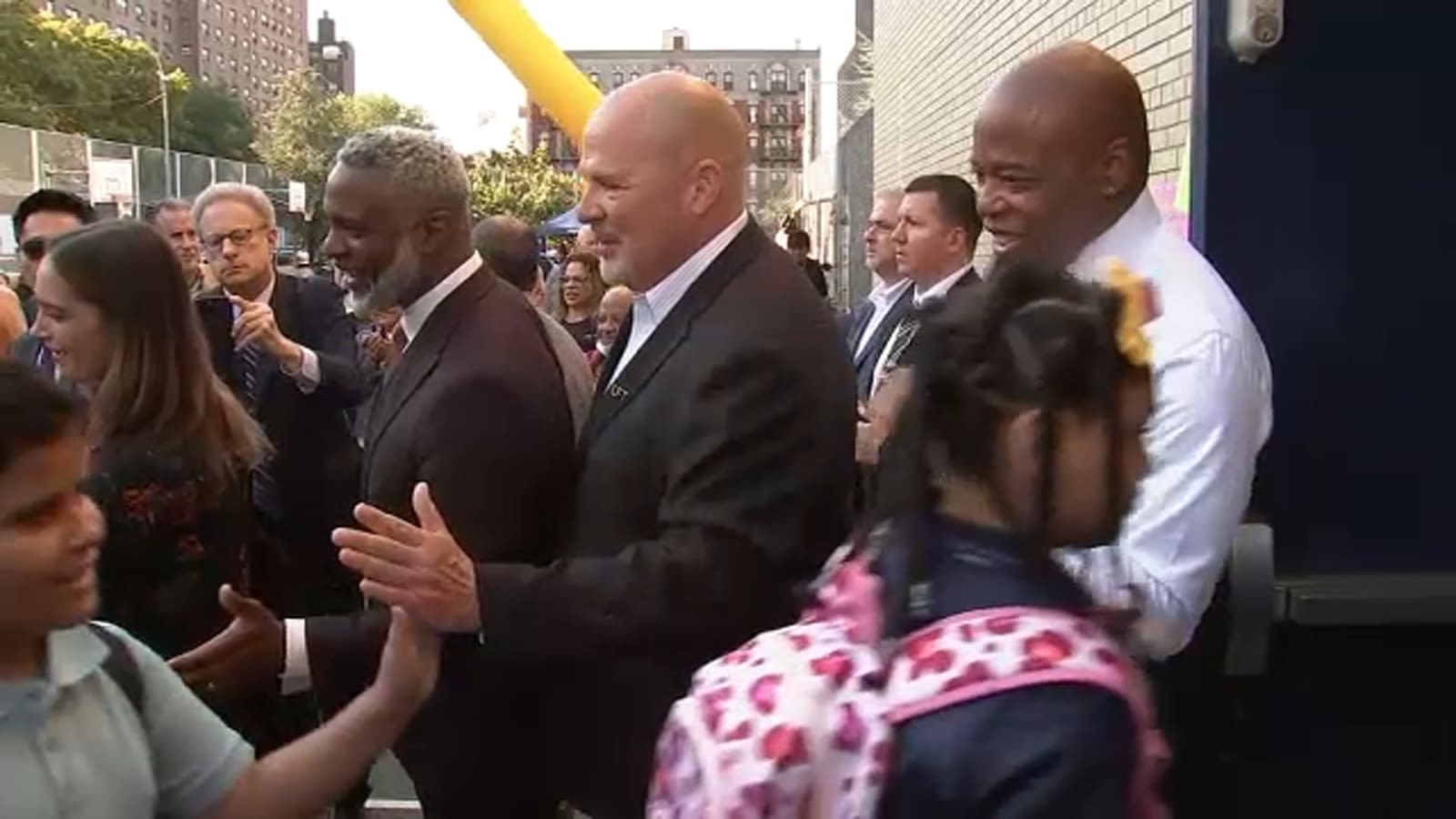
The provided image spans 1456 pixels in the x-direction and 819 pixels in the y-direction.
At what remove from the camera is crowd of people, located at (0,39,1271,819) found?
1497mm

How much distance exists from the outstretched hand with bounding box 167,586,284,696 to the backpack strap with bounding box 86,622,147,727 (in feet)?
1.87

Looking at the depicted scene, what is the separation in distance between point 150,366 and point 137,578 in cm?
41

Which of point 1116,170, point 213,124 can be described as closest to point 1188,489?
point 1116,170

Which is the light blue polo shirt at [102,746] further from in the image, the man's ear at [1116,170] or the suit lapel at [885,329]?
the suit lapel at [885,329]

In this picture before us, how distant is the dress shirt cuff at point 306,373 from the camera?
510 centimetres

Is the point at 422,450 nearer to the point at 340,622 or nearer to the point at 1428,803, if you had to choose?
the point at 340,622

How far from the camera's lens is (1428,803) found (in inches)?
116

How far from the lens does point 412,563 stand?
7.55ft

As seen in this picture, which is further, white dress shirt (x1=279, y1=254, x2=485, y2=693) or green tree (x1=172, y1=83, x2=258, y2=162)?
green tree (x1=172, y1=83, x2=258, y2=162)

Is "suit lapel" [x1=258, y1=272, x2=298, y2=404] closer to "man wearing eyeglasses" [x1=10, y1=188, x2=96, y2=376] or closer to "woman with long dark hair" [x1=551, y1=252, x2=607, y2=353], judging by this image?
"man wearing eyeglasses" [x1=10, y1=188, x2=96, y2=376]

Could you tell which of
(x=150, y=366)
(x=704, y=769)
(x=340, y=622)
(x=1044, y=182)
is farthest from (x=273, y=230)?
(x=704, y=769)

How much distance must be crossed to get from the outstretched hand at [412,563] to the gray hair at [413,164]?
41.3 inches

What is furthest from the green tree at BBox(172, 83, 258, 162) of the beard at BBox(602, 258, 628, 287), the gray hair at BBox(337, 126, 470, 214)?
the beard at BBox(602, 258, 628, 287)

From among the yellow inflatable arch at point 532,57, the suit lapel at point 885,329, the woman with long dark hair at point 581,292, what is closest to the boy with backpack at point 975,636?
the suit lapel at point 885,329
